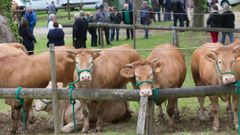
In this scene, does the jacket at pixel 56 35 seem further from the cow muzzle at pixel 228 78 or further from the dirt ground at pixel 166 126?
the cow muzzle at pixel 228 78

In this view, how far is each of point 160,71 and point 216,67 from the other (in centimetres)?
107

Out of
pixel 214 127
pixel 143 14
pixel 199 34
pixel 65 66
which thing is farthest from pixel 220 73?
pixel 143 14

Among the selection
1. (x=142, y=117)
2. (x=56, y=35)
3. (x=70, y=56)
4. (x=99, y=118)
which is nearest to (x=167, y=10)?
(x=56, y=35)

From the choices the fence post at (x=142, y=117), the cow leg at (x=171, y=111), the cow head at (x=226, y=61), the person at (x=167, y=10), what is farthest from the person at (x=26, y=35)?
the person at (x=167, y=10)

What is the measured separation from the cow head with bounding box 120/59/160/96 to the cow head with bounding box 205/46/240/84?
1057 mm

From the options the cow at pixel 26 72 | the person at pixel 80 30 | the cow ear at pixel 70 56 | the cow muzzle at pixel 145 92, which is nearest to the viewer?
the cow muzzle at pixel 145 92

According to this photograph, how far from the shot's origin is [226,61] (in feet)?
31.5


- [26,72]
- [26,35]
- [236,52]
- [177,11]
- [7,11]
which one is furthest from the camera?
[177,11]

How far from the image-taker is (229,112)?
11945mm

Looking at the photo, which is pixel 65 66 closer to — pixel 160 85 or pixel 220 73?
pixel 160 85

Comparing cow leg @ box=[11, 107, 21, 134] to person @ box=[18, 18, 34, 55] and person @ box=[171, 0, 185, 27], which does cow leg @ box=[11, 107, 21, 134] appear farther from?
person @ box=[171, 0, 185, 27]

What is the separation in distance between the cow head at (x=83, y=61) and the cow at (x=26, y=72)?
0.48 meters

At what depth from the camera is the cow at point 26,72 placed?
10750 mm

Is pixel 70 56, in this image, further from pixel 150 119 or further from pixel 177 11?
pixel 177 11
